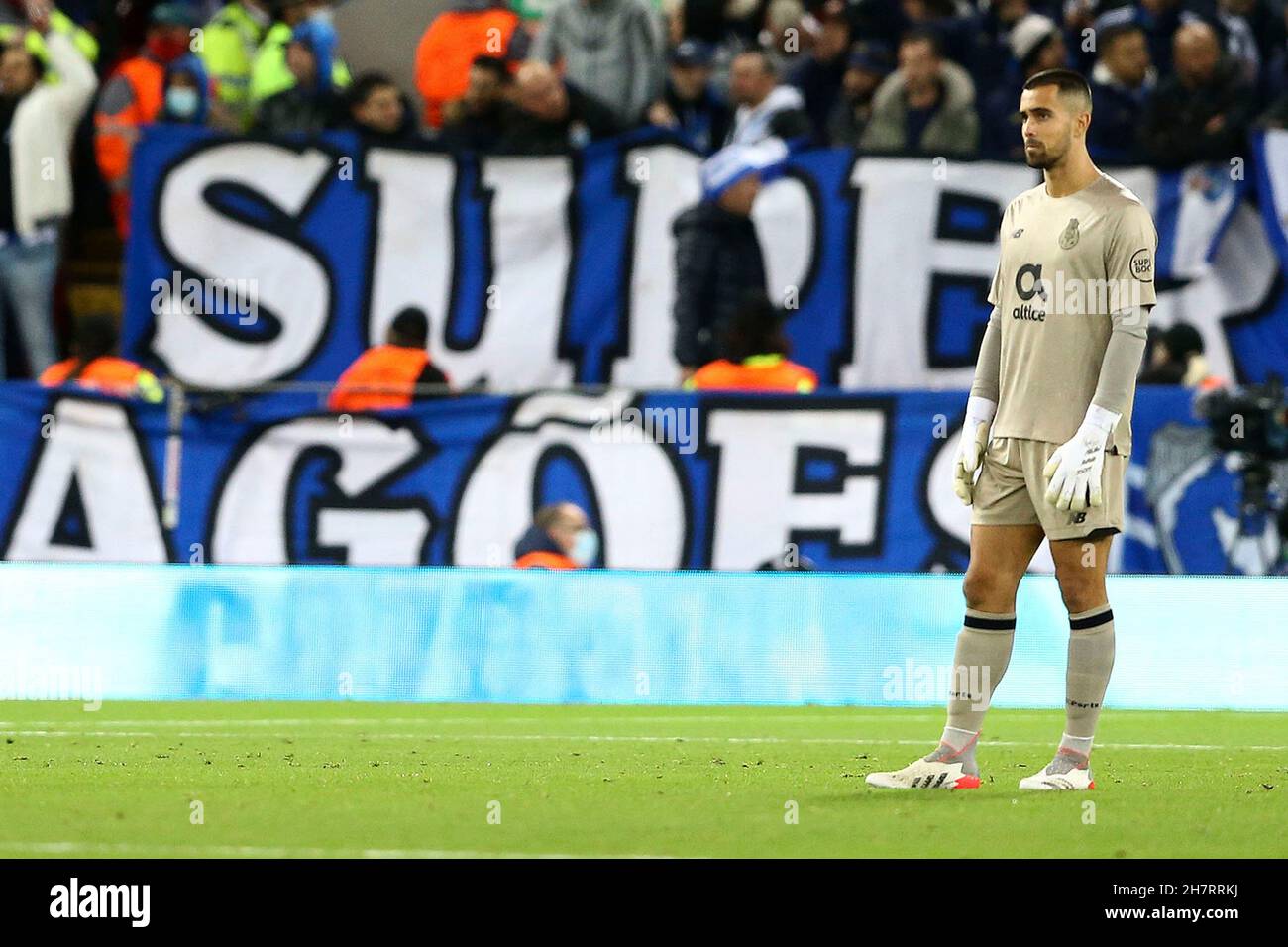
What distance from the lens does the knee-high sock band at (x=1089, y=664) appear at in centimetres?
754

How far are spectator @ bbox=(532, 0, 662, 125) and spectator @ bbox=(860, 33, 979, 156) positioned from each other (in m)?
1.75

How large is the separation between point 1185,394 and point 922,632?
2482 mm

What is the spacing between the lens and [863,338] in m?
15.9

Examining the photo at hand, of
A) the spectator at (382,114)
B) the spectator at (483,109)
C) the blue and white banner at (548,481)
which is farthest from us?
the spectator at (483,109)

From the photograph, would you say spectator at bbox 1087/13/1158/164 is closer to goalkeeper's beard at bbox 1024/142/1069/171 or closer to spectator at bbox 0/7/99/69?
spectator at bbox 0/7/99/69

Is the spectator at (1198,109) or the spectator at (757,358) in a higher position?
the spectator at (1198,109)

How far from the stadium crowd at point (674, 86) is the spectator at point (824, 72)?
0.05 ft

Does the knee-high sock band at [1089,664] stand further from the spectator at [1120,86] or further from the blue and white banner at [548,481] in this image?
the spectator at [1120,86]

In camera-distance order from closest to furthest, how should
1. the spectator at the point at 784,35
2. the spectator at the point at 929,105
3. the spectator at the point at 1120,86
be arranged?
the spectator at the point at 929,105, the spectator at the point at 1120,86, the spectator at the point at 784,35

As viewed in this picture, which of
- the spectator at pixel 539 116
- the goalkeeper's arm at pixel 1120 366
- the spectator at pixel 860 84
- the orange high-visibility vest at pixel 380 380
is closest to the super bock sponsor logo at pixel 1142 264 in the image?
the goalkeeper's arm at pixel 1120 366

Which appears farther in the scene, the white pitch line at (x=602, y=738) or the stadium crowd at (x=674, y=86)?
the stadium crowd at (x=674, y=86)

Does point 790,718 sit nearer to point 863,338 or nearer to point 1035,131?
point 1035,131
